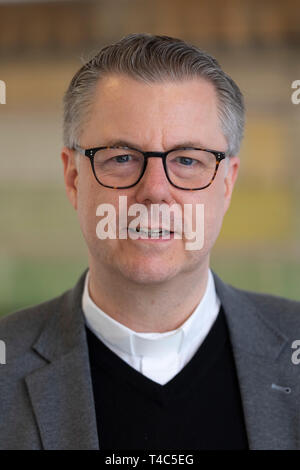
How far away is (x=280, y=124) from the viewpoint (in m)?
3.17

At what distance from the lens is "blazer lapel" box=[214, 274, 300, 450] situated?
1.08 metres

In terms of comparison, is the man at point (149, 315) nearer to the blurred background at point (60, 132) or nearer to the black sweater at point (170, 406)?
the black sweater at point (170, 406)

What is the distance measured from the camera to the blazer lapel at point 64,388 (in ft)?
3.47

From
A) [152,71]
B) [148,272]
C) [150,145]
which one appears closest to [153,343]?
[148,272]

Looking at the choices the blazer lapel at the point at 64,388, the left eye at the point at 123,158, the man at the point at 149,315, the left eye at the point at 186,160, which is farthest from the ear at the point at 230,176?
the blazer lapel at the point at 64,388

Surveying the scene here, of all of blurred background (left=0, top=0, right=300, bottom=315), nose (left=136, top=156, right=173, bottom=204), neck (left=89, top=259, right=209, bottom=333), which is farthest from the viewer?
blurred background (left=0, top=0, right=300, bottom=315)

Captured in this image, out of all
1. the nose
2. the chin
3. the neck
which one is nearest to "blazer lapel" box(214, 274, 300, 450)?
the neck

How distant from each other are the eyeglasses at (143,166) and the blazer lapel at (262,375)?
0.96ft

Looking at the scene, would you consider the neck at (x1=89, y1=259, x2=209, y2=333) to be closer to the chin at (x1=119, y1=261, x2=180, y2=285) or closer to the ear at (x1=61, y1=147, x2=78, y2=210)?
the chin at (x1=119, y1=261, x2=180, y2=285)

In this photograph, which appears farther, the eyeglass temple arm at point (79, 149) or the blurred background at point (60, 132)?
the blurred background at point (60, 132)

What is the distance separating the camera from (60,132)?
3115 millimetres

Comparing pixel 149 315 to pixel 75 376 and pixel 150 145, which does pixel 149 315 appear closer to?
pixel 75 376
